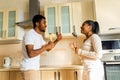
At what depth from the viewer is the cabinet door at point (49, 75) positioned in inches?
111

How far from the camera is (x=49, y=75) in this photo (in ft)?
9.24

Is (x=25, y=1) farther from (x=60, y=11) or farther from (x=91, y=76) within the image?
(x=91, y=76)

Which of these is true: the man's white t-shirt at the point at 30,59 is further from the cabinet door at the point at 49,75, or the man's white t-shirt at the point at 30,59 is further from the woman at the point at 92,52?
the cabinet door at the point at 49,75

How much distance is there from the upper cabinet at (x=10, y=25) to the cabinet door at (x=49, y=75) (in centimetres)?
89

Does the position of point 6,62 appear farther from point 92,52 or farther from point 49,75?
point 92,52

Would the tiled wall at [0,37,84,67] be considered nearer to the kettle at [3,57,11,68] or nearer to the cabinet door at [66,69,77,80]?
the kettle at [3,57,11,68]

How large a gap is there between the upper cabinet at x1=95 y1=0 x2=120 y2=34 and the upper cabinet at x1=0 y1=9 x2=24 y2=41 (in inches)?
58.4

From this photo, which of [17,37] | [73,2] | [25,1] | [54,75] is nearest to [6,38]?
[17,37]

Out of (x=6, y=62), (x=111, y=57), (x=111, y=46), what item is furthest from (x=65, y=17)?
(x=6, y=62)

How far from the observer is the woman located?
196 cm

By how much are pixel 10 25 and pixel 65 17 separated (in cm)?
107

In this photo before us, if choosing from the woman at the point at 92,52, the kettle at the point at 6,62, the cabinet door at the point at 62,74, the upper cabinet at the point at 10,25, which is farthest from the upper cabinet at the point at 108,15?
the kettle at the point at 6,62

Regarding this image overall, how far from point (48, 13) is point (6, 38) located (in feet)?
3.04

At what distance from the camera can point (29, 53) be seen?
6.32 ft
